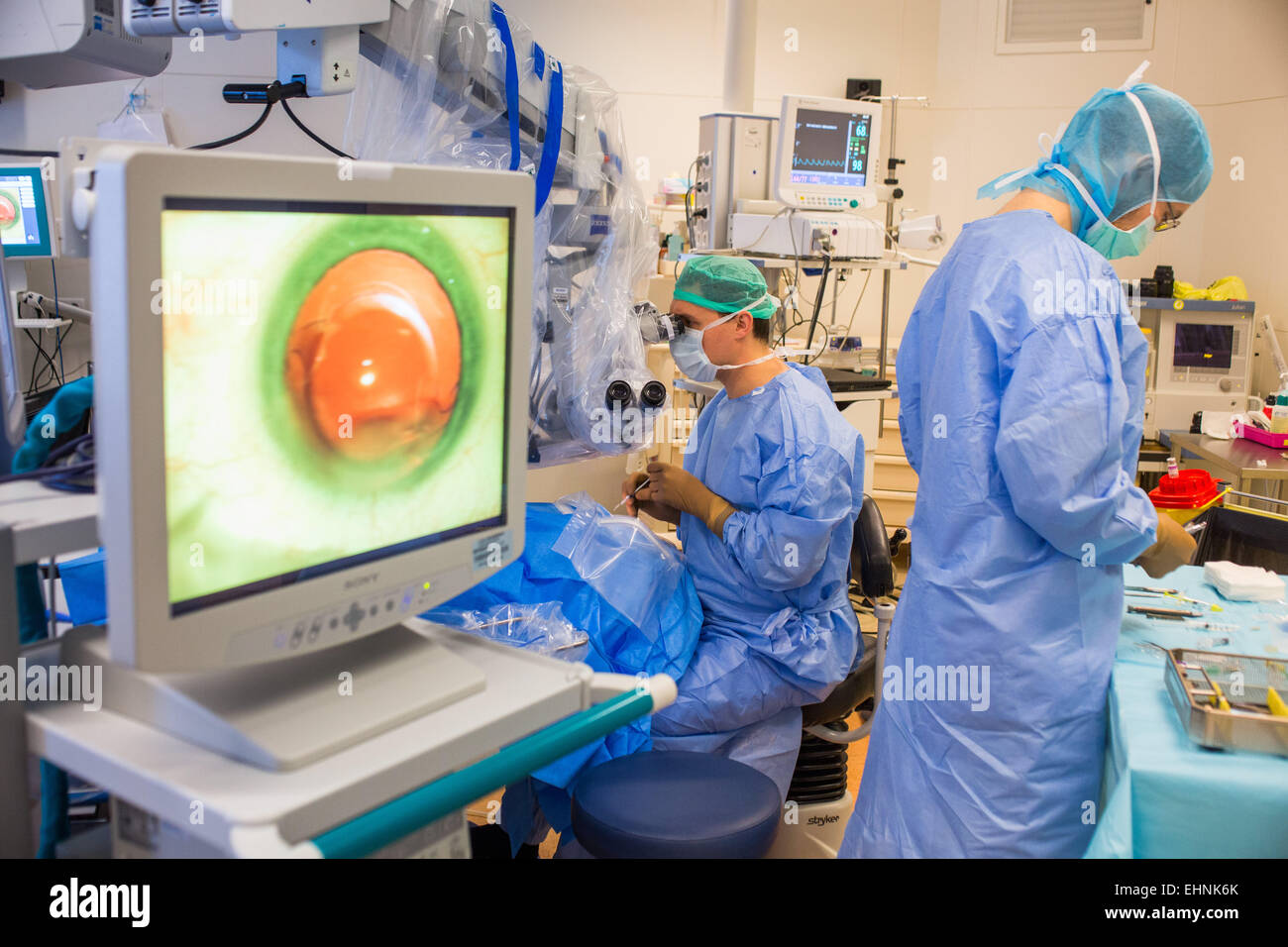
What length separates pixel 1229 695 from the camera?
139cm

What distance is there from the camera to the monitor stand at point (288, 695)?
2.78 feet

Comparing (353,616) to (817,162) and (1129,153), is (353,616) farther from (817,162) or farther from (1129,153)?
(817,162)

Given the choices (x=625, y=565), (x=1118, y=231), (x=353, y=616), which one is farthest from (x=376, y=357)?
(x=1118, y=231)

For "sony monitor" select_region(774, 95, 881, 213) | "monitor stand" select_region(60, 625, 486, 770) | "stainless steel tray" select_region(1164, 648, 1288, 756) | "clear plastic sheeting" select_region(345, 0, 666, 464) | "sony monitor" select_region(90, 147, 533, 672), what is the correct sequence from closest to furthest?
1. "sony monitor" select_region(90, 147, 533, 672)
2. "monitor stand" select_region(60, 625, 486, 770)
3. "stainless steel tray" select_region(1164, 648, 1288, 756)
4. "clear plastic sheeting" select_region(345, 0, 666, 464)
5. "sony monitor" select_region(774, 95, 881, 213)

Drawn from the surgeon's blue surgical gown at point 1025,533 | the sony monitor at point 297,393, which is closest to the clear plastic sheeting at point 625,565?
the surgeon's blue surgical gown at point 1025,533

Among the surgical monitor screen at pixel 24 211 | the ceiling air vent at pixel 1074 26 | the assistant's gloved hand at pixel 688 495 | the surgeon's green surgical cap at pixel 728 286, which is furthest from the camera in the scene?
the ceiling air vent at pixel 1074 26

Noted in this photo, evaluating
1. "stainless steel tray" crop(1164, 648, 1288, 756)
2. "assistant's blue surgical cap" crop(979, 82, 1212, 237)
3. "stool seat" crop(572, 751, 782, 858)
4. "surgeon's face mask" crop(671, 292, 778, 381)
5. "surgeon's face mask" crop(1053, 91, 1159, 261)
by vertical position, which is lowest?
"stool seat" crop(572, 751, 782, 858)

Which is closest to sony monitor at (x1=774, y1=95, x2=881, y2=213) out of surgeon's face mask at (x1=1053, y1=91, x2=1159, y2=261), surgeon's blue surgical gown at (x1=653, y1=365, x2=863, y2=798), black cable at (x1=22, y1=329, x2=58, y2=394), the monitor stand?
surgeon's blue surgical gown at (x1=653, y1=365, x2=863, y2=798)

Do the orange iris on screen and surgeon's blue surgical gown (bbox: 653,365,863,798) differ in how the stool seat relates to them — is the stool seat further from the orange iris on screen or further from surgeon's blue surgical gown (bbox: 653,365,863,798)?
the orange iris on screen

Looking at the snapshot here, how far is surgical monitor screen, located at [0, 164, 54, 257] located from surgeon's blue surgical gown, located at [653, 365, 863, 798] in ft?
10.5

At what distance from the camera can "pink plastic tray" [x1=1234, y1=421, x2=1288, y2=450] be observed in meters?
3.48

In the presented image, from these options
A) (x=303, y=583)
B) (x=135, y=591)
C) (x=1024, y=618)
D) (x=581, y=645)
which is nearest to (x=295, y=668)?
(x=303, y=583)

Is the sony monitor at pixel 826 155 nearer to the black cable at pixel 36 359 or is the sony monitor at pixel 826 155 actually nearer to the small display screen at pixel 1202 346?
the small display screen at pixel 1202 346
